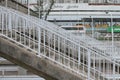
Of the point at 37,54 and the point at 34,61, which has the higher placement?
the point at 37,54

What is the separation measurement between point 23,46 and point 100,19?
2423 cm

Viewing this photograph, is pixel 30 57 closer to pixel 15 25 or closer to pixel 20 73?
pixel 15 25

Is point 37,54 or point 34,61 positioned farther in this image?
point 37,54

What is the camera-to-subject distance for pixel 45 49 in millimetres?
10195

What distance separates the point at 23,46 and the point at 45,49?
0.68 metres

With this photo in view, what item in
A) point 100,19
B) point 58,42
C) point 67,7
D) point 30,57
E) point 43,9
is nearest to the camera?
point 30,57

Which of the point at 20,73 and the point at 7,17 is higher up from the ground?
the point at 7,17

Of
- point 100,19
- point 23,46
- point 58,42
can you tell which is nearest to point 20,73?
point 58,42

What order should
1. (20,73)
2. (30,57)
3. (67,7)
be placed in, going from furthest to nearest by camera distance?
(67,7)
(20,73)
(30,57)

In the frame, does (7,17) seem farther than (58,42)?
No

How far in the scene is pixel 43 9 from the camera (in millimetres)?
26875

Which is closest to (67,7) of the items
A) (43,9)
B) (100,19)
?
(100,19)

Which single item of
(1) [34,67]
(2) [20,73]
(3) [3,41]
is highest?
(3) [3,41]

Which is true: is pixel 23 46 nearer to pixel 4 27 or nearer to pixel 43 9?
pixel 4 27
